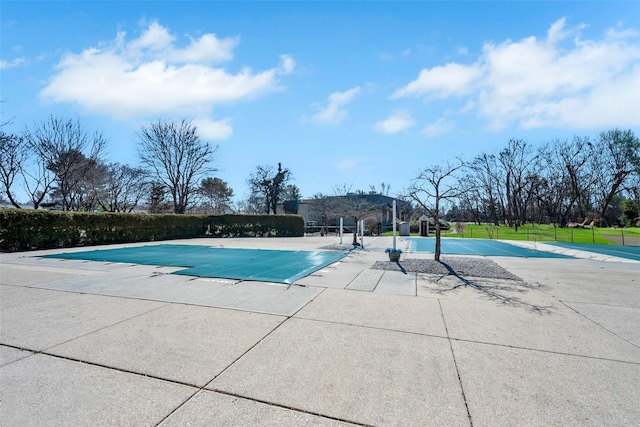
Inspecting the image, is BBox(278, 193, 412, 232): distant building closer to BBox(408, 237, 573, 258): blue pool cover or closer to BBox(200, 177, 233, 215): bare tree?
BBox(408, 237, 573, 258): blue pool cover

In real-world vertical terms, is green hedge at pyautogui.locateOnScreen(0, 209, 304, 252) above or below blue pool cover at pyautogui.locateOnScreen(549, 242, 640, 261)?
above

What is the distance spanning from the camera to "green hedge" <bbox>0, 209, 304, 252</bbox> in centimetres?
1243

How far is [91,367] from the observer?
2.85 meters

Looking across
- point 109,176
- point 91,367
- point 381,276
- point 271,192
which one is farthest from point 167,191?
point 91,367

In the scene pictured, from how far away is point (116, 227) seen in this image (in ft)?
54.5

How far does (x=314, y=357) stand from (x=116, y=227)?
17.9 m

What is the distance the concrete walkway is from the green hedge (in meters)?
9.18

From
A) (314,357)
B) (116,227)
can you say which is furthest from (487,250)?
(116,227)

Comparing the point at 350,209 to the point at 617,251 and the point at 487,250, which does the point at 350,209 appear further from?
the point at 617,251

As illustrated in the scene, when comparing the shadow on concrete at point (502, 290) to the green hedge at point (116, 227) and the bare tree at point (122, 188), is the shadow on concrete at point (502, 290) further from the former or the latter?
the bare tree at point (122, 188)

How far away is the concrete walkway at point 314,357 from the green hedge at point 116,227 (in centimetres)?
918

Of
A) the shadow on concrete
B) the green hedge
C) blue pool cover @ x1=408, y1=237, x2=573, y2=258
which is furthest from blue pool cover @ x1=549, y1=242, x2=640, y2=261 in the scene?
the green hedge

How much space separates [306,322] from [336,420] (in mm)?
2043

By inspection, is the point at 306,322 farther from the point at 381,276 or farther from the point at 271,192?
the point at 271,192
